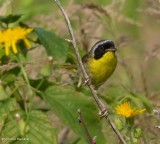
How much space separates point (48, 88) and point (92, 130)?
1.07 ft

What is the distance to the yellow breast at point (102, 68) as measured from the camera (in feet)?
14.5

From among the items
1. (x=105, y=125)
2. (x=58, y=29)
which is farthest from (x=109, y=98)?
(x=58, y=29)

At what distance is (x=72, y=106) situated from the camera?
3.84 m

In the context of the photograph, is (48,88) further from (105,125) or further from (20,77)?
(105,125)

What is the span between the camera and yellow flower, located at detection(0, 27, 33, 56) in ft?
12.2

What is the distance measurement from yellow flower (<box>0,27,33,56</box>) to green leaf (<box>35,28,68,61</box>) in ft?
0.54

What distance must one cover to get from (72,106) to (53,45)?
42 cm

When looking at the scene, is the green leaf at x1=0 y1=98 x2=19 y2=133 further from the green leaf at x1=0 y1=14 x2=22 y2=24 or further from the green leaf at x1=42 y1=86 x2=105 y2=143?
the green leaf at x1=0 y1=14 x2=22 y2=24

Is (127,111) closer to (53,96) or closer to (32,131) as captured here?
(32,131)

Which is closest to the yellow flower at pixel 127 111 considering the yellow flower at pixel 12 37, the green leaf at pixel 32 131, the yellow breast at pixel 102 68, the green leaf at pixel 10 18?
the green leaf at pixel 32 131

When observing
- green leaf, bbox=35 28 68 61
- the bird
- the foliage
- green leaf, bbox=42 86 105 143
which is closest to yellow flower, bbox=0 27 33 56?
the foliage

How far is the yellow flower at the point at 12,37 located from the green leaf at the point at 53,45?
6.4 inches

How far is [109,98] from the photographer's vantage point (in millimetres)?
4105

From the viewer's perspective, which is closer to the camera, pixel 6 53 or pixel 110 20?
pixel 6 53
